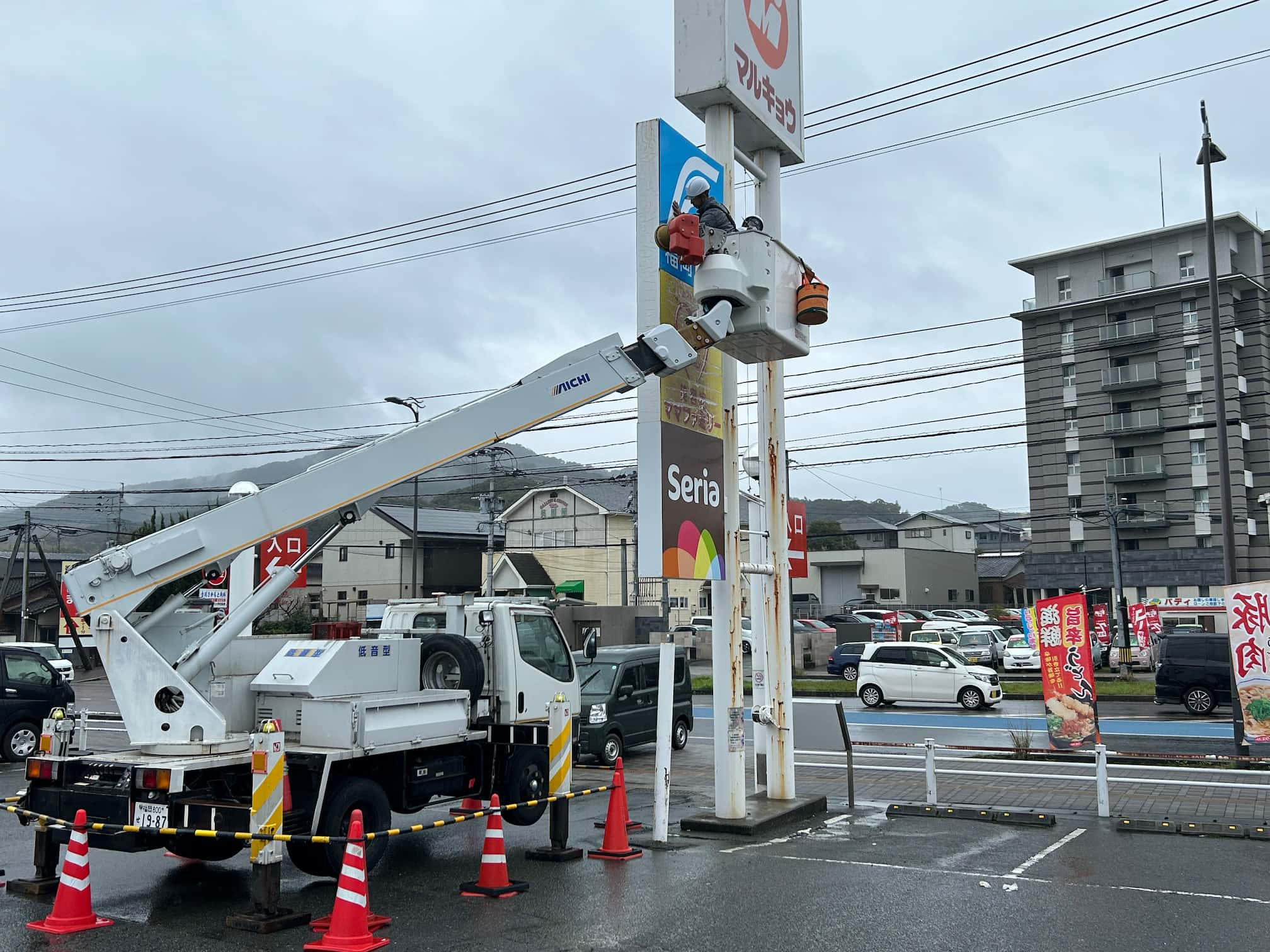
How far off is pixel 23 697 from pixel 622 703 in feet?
33.4

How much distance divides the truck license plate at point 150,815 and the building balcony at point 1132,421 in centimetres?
5888

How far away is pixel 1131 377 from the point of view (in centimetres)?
6091

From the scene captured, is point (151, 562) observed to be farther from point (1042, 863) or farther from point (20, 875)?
point (1042, 863)

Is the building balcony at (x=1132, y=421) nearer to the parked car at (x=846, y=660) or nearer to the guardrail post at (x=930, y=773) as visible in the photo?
the parked car at (x=846, y=660)

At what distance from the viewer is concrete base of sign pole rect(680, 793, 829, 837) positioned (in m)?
10.9

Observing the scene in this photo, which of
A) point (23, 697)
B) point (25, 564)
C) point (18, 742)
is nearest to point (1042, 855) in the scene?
point (23, 697)

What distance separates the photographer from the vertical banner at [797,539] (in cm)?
1338

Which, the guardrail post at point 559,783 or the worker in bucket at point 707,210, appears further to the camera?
the worker in bucket at point 707,210

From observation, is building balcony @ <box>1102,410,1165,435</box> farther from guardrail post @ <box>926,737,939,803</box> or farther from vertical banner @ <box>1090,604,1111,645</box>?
guardrail post @ <box>926,737,939,803</box>

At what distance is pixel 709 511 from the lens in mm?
10805

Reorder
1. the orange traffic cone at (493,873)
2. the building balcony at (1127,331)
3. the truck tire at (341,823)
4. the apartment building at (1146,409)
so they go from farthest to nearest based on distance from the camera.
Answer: the building balcony at (1127,331), the apartment building at (1146,409), the truck tire at (341,823), the orange traffic cone at (493,873)

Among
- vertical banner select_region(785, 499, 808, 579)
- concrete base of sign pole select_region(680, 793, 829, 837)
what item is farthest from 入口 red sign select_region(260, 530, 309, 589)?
vertical banner select_region(785, 499, 808, 579)

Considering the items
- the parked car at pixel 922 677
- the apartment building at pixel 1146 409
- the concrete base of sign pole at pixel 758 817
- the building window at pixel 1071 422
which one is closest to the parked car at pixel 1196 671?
the parked car at pixel 922 677

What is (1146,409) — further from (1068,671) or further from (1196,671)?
(1068,671)
